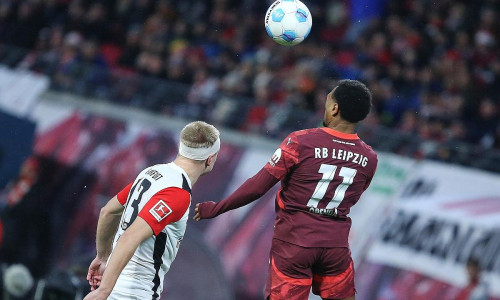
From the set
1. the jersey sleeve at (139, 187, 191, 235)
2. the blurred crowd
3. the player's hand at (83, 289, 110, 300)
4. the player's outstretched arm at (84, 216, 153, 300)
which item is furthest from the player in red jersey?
the blurred crowd

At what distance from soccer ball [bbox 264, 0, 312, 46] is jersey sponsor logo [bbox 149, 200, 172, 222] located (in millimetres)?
2473

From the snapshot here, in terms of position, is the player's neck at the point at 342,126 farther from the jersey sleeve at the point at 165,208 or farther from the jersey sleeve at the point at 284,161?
the jersey sleeve at the point at 165,208

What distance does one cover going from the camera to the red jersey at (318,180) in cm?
581

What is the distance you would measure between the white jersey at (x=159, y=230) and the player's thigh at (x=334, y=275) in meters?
1.05

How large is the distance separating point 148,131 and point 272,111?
2.32 m

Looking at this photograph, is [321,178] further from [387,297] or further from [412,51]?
[412,51]

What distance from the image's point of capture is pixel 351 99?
5.81 meters

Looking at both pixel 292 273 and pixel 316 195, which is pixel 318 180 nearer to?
pixel 316 195

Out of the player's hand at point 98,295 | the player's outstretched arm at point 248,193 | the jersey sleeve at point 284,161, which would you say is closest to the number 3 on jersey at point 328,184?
the jersey sleeve at point 284,161

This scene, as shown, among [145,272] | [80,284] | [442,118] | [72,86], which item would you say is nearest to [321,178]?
[145,272]

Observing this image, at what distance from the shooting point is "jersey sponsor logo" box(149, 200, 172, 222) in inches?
209

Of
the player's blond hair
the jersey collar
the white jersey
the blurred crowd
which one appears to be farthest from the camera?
the blurred crowd

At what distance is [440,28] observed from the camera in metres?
13.4

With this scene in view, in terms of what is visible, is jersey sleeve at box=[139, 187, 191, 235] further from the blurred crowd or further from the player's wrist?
the blurred crowd
